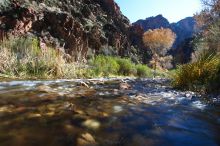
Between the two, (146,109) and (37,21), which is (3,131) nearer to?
(146,109)

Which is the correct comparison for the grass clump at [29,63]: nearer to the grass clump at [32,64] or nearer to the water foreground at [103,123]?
the grass clump at [32,64]

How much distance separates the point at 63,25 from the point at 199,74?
25.3 m

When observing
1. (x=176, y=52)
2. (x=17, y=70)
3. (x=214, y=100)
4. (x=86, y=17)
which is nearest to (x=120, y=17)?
(x=86, y=17)

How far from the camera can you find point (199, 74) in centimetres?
787

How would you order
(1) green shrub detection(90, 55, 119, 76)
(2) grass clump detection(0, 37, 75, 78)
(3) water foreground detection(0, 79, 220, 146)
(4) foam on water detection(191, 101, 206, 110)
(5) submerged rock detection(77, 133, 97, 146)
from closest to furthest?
(5) submerged rock detection(77, 133, 97, 146) < (3) water foreground detection(0, 79, 220, 146) < (4) foam on water detection(191, 101, 206, 110) < (2) grass clump detection(0, 37, 75, 78) < (1) green shrub detection(90, 55, 119, 76)

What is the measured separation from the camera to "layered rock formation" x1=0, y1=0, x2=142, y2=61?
87.2 feet

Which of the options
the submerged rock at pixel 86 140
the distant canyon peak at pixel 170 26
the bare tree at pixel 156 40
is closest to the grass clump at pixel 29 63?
the submerged rock at pixel 86 140

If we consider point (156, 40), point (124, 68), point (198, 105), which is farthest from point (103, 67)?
point (156, 40)

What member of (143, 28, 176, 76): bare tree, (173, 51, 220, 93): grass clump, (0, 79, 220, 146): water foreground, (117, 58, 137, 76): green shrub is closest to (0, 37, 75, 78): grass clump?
(173, 51, 220, 93): grass clump

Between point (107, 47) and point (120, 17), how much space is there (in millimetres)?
15765

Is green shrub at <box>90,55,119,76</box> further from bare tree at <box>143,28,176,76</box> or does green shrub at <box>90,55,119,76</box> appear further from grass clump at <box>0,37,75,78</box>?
bare tree at <box>143,28,176,76</box>

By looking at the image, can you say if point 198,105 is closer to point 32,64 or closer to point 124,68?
point 32,64

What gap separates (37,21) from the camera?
97.5ft

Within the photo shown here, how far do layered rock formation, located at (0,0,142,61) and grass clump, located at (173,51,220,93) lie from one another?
983 centimetres
